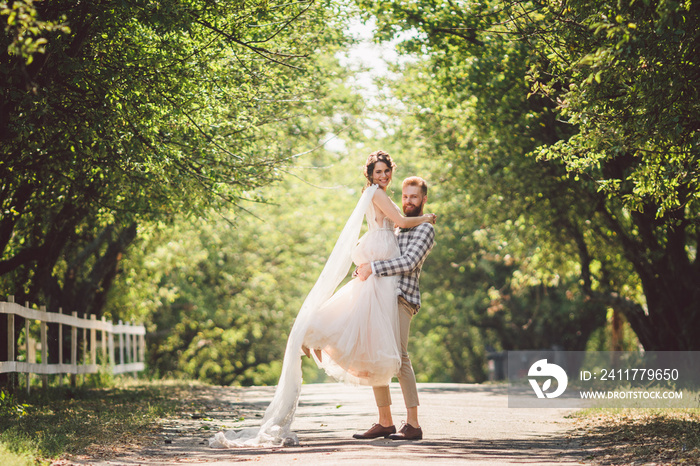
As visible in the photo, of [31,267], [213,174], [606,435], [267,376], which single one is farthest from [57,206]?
[267,376]

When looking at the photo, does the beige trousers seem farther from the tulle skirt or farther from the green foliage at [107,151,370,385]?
the green foliage at [107,151,370,385]

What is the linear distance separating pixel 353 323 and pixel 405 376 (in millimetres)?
726

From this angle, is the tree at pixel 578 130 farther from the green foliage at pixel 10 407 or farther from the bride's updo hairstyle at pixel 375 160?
the green foliage at pixel 10 407

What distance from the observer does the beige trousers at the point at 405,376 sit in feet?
27.9

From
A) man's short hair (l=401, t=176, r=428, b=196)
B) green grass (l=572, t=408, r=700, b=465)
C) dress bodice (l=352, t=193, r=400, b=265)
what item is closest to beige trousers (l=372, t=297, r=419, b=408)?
dress bodice (l=352, t=193, r=400, b=265)

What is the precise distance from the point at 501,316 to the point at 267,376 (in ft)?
39.1

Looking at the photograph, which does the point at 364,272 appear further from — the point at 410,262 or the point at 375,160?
the point at 375,160

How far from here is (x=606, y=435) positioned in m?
9.37

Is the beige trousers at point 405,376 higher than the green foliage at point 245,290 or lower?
lower

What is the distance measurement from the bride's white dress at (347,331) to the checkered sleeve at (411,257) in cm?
13

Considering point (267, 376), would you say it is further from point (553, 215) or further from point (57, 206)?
point (57, 206)

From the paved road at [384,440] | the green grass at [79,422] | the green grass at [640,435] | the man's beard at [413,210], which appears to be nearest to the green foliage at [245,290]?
the green grass at [79,422]

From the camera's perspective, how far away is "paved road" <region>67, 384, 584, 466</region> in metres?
7.37

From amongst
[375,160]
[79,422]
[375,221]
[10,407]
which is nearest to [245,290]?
[10,407]
